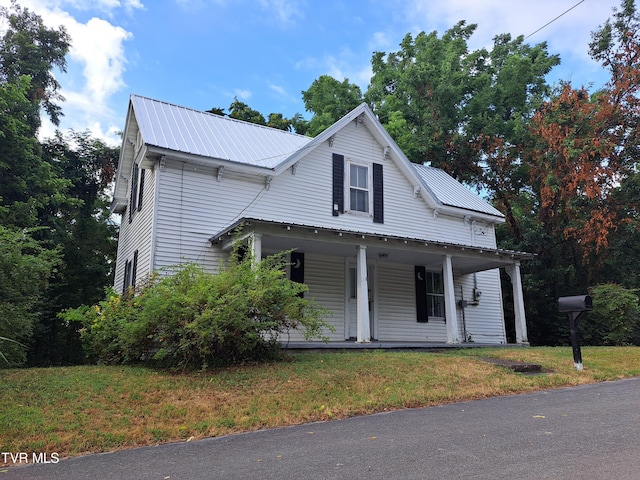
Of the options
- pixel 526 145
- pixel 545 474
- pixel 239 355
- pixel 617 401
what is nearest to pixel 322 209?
pixel 239 355

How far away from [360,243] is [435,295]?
185 inches

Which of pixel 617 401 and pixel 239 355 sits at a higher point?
pixel 239 355

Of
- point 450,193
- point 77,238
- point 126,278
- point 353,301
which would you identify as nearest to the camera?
point 353,301

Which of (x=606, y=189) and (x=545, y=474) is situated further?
(x=606, y=189)

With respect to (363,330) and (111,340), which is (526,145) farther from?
(111,340)

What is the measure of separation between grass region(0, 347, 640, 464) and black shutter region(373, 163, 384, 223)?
5.70 meters

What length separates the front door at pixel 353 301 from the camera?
13.1m

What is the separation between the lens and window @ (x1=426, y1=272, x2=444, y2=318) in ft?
48.3

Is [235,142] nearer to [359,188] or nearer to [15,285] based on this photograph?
[359,188]

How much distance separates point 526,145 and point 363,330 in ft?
47.4

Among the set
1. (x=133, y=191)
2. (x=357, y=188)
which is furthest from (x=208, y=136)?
(x=357, y=188)

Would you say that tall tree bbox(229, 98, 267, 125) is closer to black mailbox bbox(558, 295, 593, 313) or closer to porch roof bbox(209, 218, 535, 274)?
porch roof bbox(209, 218, 535, 274)

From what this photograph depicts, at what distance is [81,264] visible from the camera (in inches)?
718

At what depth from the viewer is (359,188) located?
14016mm
